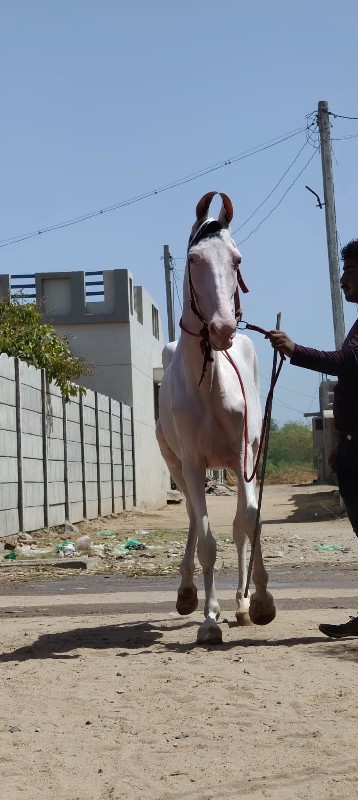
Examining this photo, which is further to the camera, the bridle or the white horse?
the bridle

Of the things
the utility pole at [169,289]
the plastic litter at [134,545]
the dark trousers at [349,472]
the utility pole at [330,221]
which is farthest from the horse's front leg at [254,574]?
the utility pole at [169,289]

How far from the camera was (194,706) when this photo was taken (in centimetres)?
527

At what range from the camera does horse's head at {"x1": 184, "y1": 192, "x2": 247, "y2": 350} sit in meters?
6.59

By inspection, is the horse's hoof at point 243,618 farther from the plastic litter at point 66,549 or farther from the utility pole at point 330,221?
the utility pole at point 330,221

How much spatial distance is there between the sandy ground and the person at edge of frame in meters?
0.81

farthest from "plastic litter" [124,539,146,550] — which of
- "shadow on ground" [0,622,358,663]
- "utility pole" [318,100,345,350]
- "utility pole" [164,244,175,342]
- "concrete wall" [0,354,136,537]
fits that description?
"utility pole" [164,244,175,342]

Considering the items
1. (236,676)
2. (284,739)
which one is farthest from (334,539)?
(284,739)

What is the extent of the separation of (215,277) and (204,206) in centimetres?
66

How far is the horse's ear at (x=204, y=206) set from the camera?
7227mm

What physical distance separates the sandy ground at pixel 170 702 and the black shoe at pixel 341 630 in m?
0.08

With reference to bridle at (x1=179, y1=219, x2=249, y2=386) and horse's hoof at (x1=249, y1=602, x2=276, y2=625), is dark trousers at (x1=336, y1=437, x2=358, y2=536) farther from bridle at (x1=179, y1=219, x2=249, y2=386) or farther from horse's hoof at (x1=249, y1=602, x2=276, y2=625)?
bridle at (x1=179, y1=219, x2=249, y2=386)

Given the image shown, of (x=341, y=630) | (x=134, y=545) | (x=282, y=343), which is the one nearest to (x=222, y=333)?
(x=282, y=343)

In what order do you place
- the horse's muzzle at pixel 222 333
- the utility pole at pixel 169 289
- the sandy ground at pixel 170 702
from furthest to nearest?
the utility pole at pixel 169 289, the horse's muzzle at pixel 222 333, the sandy ground at pixel 170 702

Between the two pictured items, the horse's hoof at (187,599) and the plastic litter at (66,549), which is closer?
the horse's hoof at (187,599)
